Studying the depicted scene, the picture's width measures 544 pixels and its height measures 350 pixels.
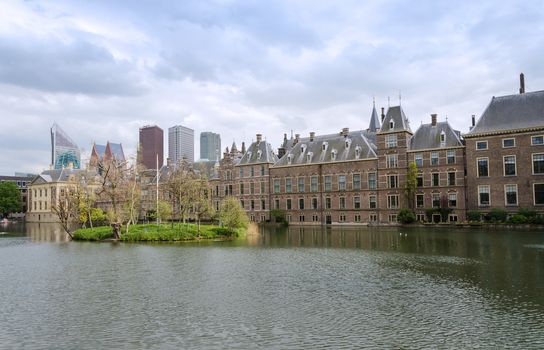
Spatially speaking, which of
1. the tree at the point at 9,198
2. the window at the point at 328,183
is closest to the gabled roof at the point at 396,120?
the window at the point at 328,183

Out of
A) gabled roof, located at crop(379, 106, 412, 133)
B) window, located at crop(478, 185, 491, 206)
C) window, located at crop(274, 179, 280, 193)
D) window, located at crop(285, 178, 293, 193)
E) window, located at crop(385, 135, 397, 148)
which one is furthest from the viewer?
window, located at crop(274, 179, 280, 193)

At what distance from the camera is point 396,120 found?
199 ft

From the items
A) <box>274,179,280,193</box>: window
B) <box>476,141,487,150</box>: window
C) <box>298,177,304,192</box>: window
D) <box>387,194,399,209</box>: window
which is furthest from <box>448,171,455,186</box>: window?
<box>274,179,280,193</box>: window

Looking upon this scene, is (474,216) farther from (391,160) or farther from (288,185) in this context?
(288,185)

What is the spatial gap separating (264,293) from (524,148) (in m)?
47.4

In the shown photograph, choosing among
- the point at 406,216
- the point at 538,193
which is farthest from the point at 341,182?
the point at 538,193

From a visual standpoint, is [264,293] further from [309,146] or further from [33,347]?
[309,146]

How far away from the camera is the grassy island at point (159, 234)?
37906 millimetres

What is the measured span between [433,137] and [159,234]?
3873 centimetres

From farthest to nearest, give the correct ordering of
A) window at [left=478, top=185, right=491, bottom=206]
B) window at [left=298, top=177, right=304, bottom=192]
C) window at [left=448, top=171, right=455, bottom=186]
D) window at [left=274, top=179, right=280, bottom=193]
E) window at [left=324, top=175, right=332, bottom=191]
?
1. window at [left=274, top=179, right=280, bottom=193]
2. window at [left=298, top=177, right=304, bottom=192]
3. window at [left=324, top=175, right=332, bottom=191]
4. window at [left=448, top=171, right=455, bottom=186]
5. window at [left=478, top=185, right=491, bottom=206]

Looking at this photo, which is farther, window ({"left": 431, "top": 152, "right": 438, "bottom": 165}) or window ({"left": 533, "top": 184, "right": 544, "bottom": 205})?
window ({"left": 431, "top": 152, "right": 438, "bottom": 165})

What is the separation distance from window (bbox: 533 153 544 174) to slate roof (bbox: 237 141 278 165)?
37333 millimetres

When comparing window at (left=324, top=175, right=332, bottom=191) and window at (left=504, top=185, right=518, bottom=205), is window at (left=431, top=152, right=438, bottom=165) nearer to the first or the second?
window at (left=504, top=185, right=518, bottom=205)

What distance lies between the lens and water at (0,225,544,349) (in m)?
11.6
